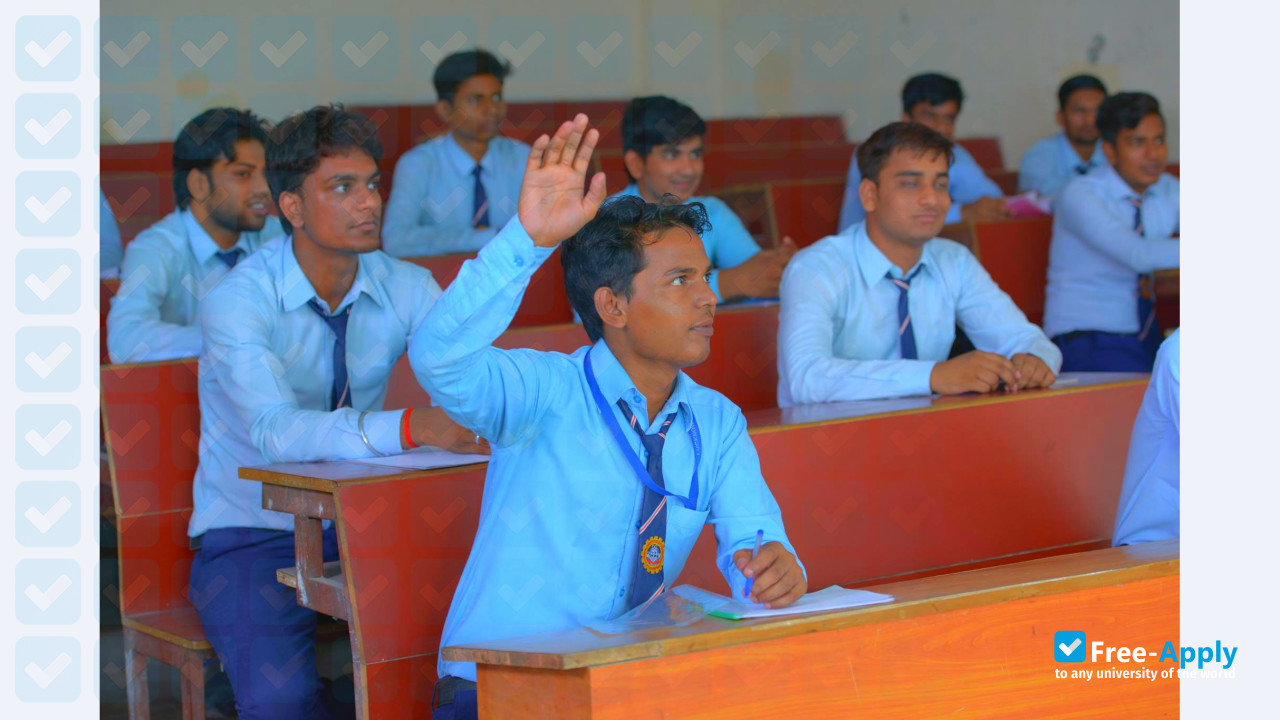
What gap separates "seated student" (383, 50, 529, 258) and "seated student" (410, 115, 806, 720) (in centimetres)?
243

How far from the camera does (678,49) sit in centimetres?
642

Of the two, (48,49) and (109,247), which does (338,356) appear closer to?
(48,49)

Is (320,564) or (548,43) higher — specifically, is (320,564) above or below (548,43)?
below

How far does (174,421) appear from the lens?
2500 mm

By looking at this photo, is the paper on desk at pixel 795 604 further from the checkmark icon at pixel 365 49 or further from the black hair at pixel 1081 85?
the checkmark icon at pixel 365 49

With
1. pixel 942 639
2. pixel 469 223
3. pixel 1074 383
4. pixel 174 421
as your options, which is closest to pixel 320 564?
pixel 174 421

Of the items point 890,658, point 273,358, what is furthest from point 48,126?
point 890,658

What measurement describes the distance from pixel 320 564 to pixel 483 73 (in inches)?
106

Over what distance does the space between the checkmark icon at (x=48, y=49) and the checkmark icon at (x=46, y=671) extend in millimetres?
683

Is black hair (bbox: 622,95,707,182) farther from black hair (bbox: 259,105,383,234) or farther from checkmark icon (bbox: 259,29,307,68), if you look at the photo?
checkmark icon (bbox: 259,29,307,68)

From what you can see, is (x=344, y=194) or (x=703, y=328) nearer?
(x=703, y=328)

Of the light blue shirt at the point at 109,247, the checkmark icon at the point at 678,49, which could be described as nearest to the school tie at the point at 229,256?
the light blue shirt at the point at 109,247

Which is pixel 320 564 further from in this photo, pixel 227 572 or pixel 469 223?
pixel 469 223
